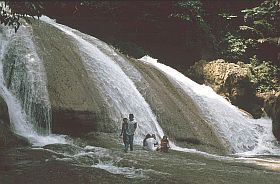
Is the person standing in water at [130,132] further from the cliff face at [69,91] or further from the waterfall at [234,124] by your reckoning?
the waterfall at [234,124]

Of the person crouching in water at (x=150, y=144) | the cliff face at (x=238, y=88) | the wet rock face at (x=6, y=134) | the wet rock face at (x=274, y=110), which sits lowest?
the person crouching in water at (x=150, y=144)

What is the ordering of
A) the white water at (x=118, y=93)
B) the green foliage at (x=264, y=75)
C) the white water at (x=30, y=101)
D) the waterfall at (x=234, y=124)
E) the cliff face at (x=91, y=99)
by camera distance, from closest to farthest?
1. the white water at (x=30, y=101)
2. the cliff face at (x=91, y=99)
3. the white water at (x=118, y=93)
4. the waterfall at (x=234, y=124)
5. the green foliage at (x=264, y=75)

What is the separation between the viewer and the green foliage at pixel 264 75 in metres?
23.4

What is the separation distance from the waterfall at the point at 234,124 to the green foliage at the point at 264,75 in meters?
2.40

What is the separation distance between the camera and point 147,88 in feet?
55.8

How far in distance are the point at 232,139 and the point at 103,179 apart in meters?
11.0

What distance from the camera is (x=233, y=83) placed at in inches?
877

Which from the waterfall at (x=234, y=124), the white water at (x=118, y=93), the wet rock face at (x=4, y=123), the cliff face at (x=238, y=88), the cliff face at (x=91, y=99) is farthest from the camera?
the cliff face at (x=238, y=88)

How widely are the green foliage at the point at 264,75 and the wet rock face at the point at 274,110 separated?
0.99m

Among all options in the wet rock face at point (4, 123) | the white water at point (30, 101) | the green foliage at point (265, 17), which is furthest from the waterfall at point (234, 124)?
the wet rock face at point (4, 123)

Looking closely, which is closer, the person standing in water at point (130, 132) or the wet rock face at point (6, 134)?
the wet rock face at point (6, 134)

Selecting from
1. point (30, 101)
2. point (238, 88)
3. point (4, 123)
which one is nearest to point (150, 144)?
point (30, 101)

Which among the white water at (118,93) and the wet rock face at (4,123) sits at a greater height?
the white water at (118,93)

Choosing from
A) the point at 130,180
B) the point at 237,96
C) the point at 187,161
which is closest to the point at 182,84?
the point at 237,96
